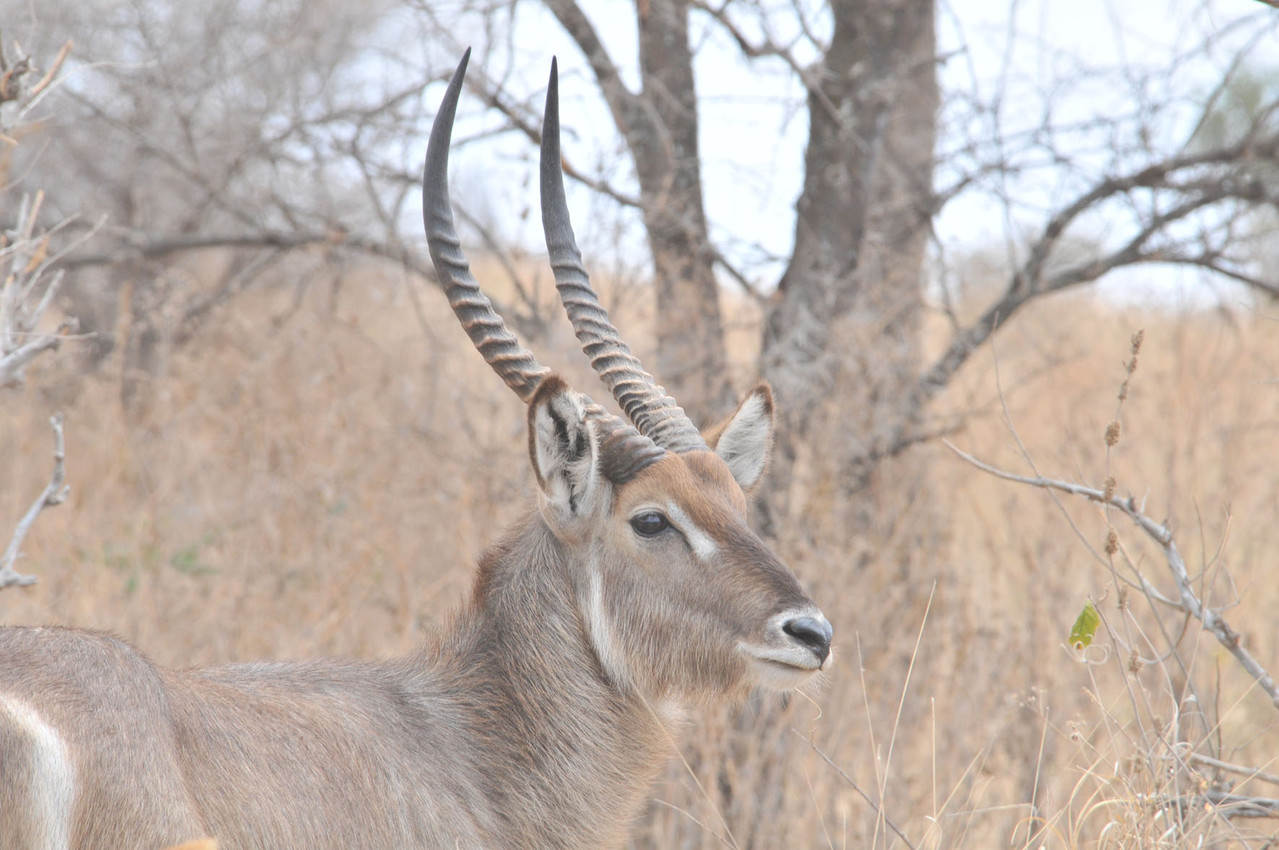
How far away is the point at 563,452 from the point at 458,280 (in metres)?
0.72

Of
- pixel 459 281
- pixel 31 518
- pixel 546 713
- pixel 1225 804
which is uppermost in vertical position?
pixel 459 281

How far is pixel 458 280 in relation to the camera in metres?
4.23

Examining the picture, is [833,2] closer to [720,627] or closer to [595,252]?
[595,252]

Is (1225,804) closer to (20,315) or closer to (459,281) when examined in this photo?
(459,281)

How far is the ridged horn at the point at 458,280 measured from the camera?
4.23m

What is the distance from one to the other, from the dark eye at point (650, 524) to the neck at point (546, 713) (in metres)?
0.32

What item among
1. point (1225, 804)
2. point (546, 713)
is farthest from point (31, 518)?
point (1225, 804)

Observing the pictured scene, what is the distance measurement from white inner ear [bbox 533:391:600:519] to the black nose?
0.81 meters

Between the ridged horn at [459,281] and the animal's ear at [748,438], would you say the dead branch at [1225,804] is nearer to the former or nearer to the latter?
the animal's ear at [748,438]

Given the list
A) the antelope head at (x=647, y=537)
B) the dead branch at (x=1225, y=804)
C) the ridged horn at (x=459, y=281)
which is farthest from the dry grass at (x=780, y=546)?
the ridged horn at (x=459, y=281)

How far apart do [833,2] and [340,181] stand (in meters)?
5.40

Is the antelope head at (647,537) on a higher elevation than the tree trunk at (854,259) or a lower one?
lower

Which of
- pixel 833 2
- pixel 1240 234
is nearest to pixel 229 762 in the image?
pixel 833 2

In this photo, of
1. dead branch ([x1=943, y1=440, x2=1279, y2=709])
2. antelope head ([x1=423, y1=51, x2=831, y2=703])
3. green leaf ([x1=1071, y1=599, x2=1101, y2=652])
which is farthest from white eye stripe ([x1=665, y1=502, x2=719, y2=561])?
green leaf ([x1=1071, y1=599, x2=1101, y2=652])
